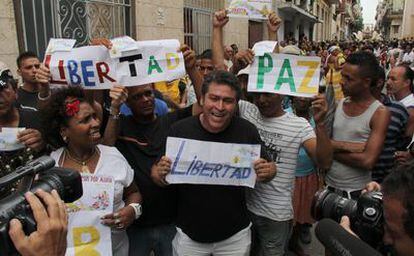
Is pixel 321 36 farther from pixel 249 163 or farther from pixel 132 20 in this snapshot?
pixel 249 163

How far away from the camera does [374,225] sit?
1.43 m

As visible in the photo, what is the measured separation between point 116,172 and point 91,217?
0.28m

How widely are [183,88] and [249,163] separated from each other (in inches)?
146

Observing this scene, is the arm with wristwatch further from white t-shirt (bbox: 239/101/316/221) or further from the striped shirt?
the striped shirt

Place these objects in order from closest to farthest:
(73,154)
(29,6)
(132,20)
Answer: (73,154)
(29,6)
(132,20)

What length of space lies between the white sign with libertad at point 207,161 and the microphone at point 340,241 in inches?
34.3

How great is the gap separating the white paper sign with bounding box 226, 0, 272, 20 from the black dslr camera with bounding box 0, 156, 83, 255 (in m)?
2.44

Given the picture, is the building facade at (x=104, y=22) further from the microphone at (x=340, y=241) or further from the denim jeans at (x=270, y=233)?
the microphone at (x=340, y=241)

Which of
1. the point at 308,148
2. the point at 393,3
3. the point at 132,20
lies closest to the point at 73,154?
the point at 308,148

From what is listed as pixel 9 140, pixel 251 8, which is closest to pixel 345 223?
pixel 9 140

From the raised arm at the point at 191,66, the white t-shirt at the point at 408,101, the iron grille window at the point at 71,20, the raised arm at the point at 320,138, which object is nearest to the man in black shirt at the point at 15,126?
the raised arm at the point at 191,66

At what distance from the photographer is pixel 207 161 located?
2.32 m

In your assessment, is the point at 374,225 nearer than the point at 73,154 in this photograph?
Yes

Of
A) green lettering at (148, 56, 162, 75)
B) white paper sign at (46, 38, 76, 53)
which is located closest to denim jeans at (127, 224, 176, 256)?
green lettering at (148, 56, 162, 75)
